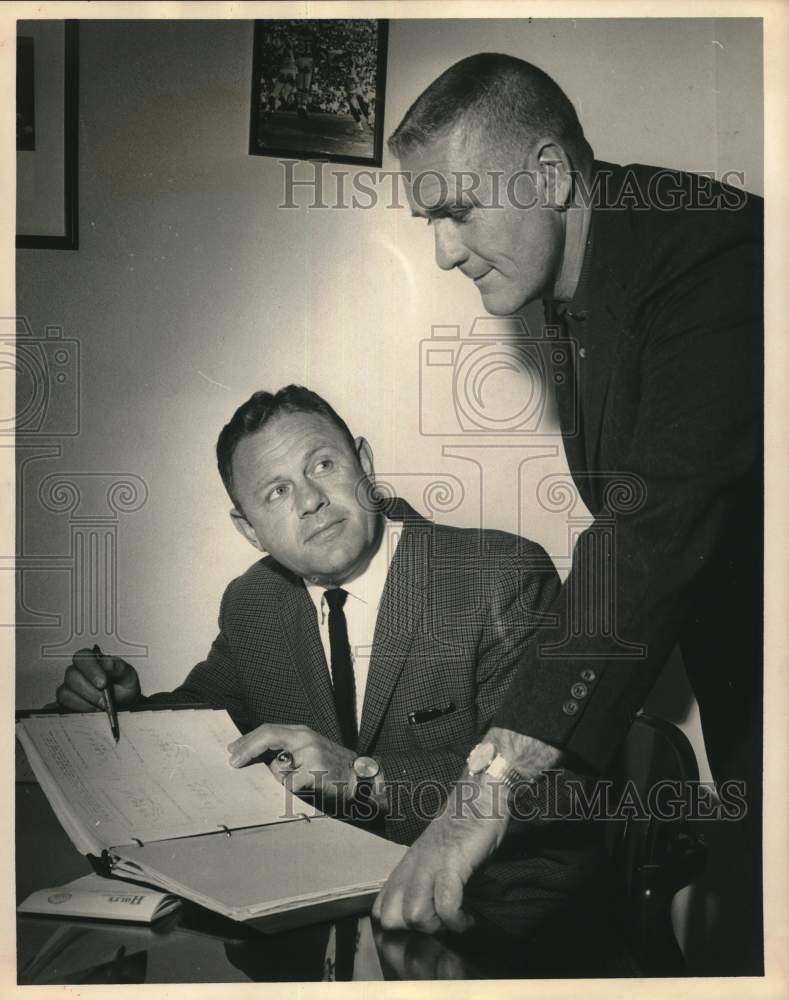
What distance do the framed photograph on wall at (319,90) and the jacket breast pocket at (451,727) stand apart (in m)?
0.84

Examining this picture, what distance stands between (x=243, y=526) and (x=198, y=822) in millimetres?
446

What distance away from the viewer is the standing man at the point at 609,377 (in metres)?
1.56

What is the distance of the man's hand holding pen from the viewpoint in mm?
1609

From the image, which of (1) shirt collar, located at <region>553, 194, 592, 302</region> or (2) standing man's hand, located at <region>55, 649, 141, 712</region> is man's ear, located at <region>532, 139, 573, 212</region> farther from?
(2) standing man's hand, located at <region>55, 649, 141, 712</region>

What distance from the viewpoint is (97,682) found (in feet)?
5.27

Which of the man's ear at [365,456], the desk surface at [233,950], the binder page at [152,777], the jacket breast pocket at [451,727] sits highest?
the man's ear at [365,456]

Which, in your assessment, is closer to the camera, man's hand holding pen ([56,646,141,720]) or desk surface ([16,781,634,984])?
desk surface ([16,781,634,984])

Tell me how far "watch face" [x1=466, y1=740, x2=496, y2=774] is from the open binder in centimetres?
16

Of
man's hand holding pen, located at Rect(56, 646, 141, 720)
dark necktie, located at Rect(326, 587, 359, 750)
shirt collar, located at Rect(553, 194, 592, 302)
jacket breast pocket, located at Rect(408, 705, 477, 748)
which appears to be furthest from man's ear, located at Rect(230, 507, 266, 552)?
shirt collar, located at Rect(553, 194, 592, 302)

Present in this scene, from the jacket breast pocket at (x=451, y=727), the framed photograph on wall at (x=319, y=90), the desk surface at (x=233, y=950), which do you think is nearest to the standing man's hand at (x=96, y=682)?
the desk surface at (x=233, y=950)

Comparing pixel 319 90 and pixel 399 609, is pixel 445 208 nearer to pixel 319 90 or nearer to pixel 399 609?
pixel 319 90

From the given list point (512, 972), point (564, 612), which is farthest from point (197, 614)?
point (512, 972)

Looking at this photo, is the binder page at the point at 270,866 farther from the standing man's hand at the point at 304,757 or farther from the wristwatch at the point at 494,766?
the wristwatch at the point at 494,766

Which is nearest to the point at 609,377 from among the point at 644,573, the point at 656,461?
the point at 656,461
